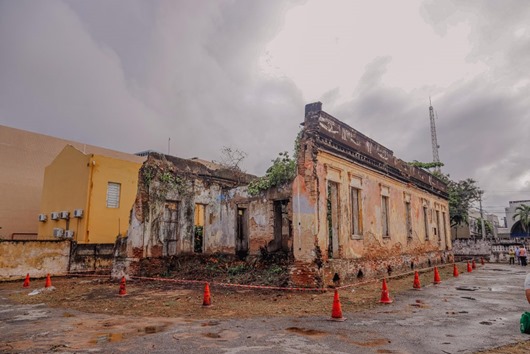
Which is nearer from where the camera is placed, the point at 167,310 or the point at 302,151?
the point at 167,310

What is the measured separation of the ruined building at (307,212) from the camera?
1097 cm

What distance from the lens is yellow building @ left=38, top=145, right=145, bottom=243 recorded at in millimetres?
18391

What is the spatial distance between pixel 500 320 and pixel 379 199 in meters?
8.41

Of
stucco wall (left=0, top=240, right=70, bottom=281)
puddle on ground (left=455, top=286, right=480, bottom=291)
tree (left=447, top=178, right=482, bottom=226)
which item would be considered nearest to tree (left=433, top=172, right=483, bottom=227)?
tree (left=447, top=178, right=482, bottom=226)

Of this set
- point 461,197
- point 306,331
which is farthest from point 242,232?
point 461,197

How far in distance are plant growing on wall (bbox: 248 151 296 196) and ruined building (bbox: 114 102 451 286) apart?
253mm

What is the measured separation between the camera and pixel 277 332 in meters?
5.80

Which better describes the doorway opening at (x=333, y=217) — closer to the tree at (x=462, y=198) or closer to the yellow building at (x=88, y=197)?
the yellow building at (x=88, y=197)

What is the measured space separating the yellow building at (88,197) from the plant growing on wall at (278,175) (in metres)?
8.60

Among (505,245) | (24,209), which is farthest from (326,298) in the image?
(505,245)

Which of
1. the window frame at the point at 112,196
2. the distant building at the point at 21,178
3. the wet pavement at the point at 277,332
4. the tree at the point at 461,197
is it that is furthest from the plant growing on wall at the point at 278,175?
the tree at the point at 461,197

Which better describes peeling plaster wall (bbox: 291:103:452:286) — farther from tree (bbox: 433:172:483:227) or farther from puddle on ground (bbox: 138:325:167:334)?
tree (bbox: 433:172:483:227)

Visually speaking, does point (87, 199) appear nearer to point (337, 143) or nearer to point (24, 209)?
point (24, 209)

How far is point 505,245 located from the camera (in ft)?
94.9
